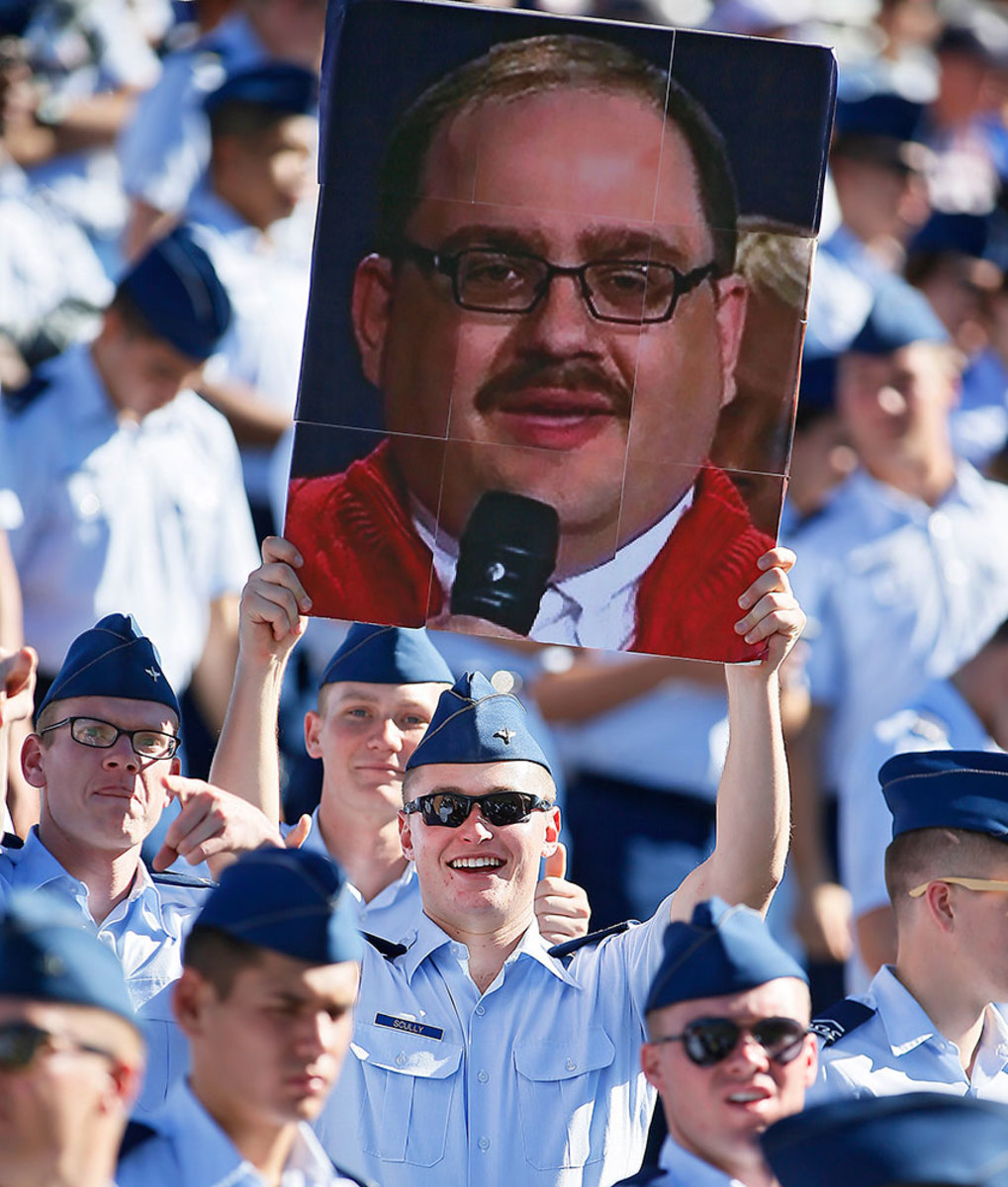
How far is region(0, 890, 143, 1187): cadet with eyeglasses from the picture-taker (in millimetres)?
2941

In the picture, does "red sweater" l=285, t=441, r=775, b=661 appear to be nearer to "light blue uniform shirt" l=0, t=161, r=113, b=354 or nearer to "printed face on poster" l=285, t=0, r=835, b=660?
"printed face on poster" l=285, t=0, r=835, b=660

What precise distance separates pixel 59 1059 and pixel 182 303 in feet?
11.0

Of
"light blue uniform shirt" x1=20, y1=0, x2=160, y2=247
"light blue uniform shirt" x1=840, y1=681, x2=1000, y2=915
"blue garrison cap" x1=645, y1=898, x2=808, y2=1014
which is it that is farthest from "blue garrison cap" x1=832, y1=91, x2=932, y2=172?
"blue garrison cap" x1=645, y1=898, x2=808, y2=1014

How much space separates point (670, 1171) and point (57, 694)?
163 centimetres

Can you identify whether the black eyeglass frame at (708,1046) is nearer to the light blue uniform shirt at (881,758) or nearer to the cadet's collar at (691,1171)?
the cadet's collar at (691,1171)

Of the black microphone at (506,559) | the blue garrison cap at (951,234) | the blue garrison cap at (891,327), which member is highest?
the black microphone at (506,559)

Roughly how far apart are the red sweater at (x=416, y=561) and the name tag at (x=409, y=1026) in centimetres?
78

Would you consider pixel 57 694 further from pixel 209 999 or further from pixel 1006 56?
pixel 1006 56

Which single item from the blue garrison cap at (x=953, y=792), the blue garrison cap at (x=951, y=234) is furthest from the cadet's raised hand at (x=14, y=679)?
the blue garrison cap at (x=951, y=234)

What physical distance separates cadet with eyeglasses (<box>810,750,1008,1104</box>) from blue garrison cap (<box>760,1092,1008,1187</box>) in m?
1.14

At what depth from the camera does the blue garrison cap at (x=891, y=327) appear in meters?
7.15

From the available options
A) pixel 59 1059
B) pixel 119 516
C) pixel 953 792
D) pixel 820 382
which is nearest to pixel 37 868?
pixel 59 1059

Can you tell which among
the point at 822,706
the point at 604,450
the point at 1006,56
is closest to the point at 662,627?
the point at 604,450

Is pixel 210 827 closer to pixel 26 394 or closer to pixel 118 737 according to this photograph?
pixel 118 737
